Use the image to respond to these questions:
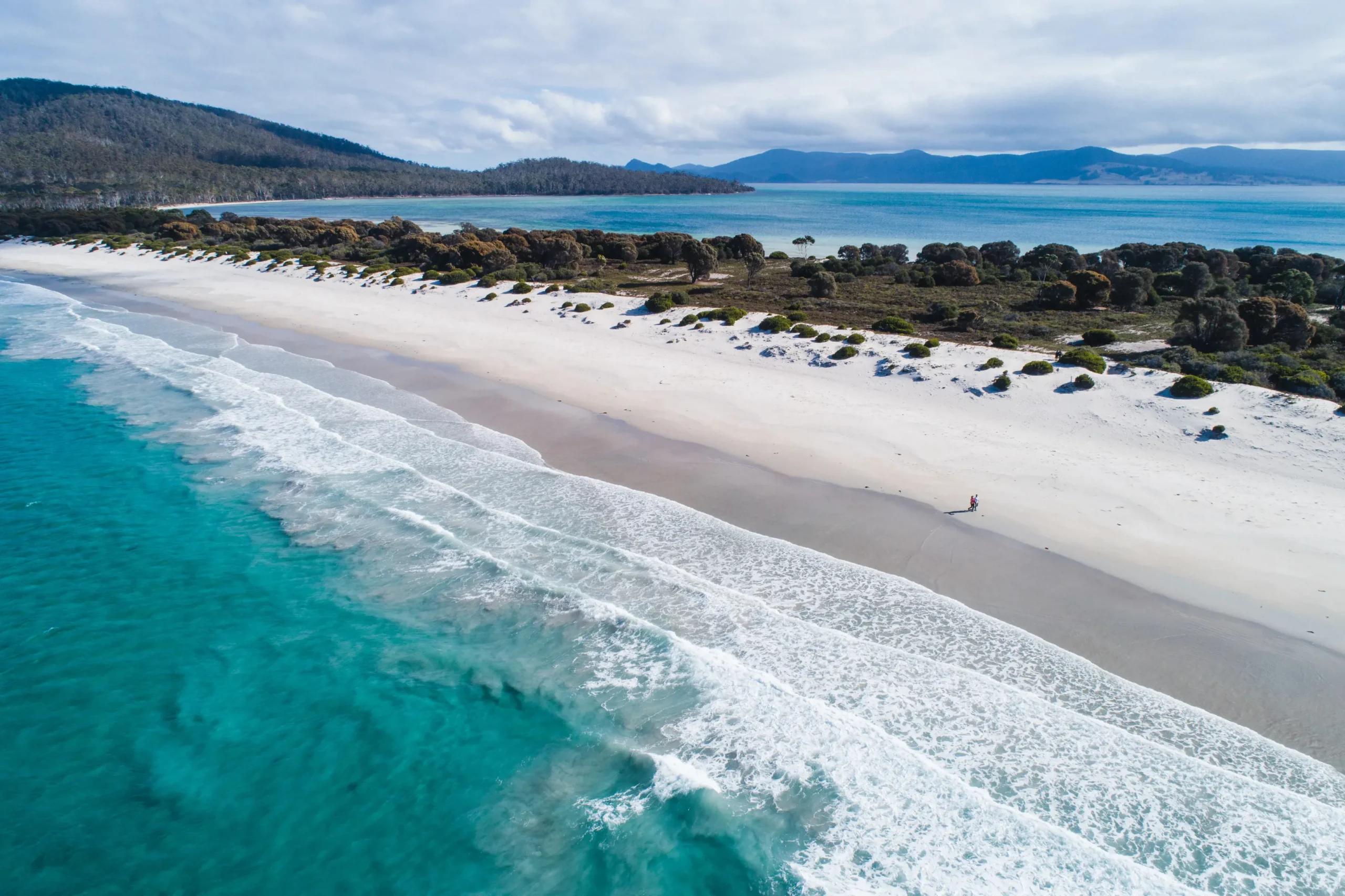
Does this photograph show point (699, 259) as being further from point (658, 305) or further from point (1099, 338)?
point (1099, 338)

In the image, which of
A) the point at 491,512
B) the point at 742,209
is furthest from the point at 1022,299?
the point at 742,209

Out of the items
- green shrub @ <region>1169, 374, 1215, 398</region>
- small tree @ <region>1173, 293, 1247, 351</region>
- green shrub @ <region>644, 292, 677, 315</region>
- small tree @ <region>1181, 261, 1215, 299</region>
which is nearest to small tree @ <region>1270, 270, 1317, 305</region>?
small tree @ <region>1181, 261, 1215, 299</region>

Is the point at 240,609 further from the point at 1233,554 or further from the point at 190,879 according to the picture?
the point at 1233,554

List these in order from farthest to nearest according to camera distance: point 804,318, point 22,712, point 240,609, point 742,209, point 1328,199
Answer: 1. point 1328,199
2. point 742,209
3. point 804,318
4. point 240,609
5. point 22,712

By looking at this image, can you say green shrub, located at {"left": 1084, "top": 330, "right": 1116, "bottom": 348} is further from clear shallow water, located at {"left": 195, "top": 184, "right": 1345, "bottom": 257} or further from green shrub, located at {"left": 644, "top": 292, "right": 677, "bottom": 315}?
clear shallow water, located at {"left": 195, "top": 184, "right": 1345, "bottom": 257}

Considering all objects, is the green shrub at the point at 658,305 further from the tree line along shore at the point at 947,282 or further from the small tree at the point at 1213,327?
the small tree at the point at 1213,327

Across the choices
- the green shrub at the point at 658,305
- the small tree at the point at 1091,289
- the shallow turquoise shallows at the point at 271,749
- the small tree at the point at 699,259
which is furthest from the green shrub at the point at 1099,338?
the shallow turquoise shallows at the point at 271,749
